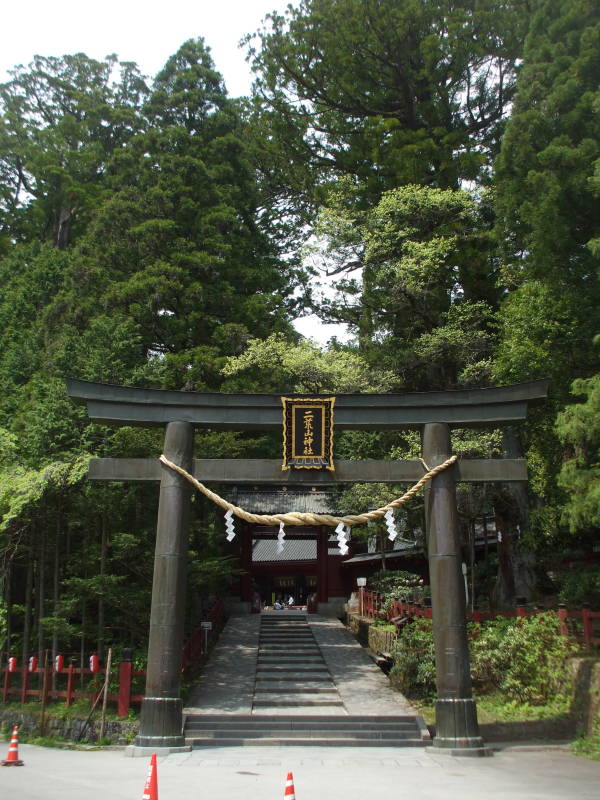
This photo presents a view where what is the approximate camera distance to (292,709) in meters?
12.0

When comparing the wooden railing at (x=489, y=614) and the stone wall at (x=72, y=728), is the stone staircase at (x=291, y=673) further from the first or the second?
the stone wall at (x=72, y=728)

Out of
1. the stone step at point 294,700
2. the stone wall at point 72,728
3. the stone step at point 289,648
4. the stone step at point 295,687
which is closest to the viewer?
the stone wall at point 72,728

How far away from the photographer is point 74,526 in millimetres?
13742

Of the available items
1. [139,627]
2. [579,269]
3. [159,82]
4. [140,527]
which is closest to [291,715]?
[139,627]

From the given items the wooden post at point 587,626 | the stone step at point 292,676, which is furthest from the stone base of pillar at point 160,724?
the wooden post at point 587,626

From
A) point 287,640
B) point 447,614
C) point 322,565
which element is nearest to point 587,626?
point 447,614

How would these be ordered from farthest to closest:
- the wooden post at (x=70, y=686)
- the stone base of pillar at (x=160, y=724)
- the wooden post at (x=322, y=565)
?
the wooden post at (x=322, y=565) → the wooden post at (x=70, y=686) → the stone base of pillar at (x=160, y=724)

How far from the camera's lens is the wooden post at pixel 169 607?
9.53 metres

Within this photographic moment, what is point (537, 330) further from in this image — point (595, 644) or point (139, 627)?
point (139, 627)

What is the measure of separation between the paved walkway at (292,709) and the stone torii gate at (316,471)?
7.21 ft

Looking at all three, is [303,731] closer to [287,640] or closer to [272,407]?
[272,407]

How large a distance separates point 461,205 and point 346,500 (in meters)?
8.34

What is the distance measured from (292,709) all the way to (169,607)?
3.60 metres

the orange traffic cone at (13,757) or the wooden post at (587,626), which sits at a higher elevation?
the wooden post at (587,626)
